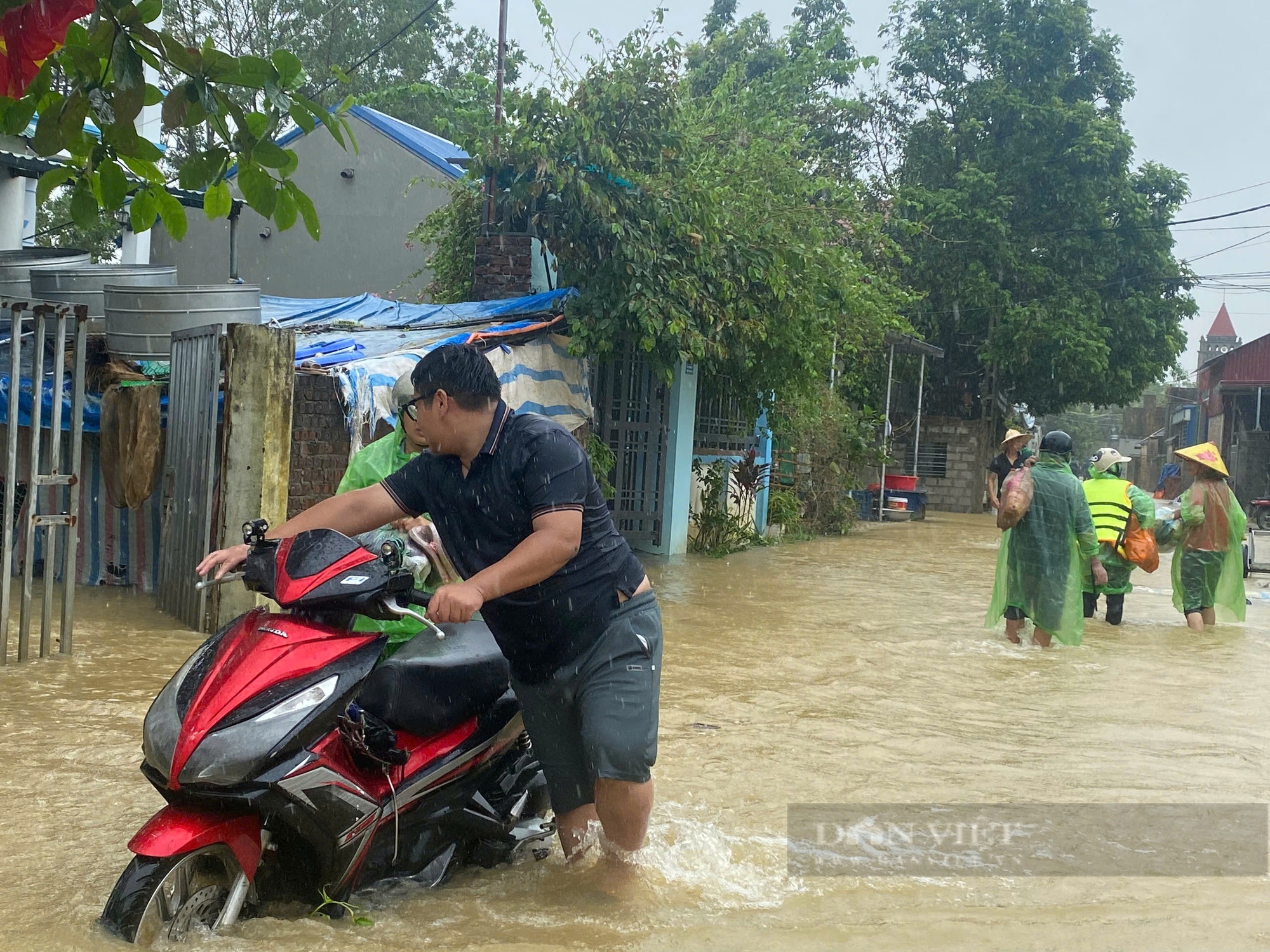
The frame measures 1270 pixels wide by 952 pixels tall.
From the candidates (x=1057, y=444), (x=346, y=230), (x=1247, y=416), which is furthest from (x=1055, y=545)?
(x=1247, y=416)

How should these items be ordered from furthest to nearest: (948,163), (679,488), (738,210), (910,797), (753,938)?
(948,163)
(679,488)
(738,210)
(910,797)
(753,938)

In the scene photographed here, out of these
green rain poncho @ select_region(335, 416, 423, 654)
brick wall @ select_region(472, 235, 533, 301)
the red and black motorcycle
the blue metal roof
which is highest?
the blue metal roof

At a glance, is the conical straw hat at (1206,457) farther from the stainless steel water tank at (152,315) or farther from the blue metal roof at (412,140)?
the blue metal roof at (412,140)

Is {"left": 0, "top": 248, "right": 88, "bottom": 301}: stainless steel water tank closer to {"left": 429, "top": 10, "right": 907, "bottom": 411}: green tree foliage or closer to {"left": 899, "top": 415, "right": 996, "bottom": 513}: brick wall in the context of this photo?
{"left": 429, "top": 10, "right": 907, "bottom": 411}: green tree foliage

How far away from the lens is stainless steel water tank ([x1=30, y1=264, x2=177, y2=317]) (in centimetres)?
922

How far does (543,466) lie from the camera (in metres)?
3.30

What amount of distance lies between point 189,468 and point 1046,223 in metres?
25.8

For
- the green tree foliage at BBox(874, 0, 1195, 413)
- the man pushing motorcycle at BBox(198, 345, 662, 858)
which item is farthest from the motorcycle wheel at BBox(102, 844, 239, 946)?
the green tree foliage at BBox(874, 0, 1195, 413)

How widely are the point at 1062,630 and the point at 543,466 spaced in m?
6.37

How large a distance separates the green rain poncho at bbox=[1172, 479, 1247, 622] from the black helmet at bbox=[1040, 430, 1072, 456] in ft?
6.88

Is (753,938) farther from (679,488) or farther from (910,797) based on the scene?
(679,488)

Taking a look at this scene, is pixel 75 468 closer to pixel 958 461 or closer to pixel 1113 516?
pixel 1113 516

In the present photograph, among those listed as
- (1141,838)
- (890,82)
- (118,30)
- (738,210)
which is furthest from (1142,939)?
(890,82)

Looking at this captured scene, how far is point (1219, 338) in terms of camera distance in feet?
227
